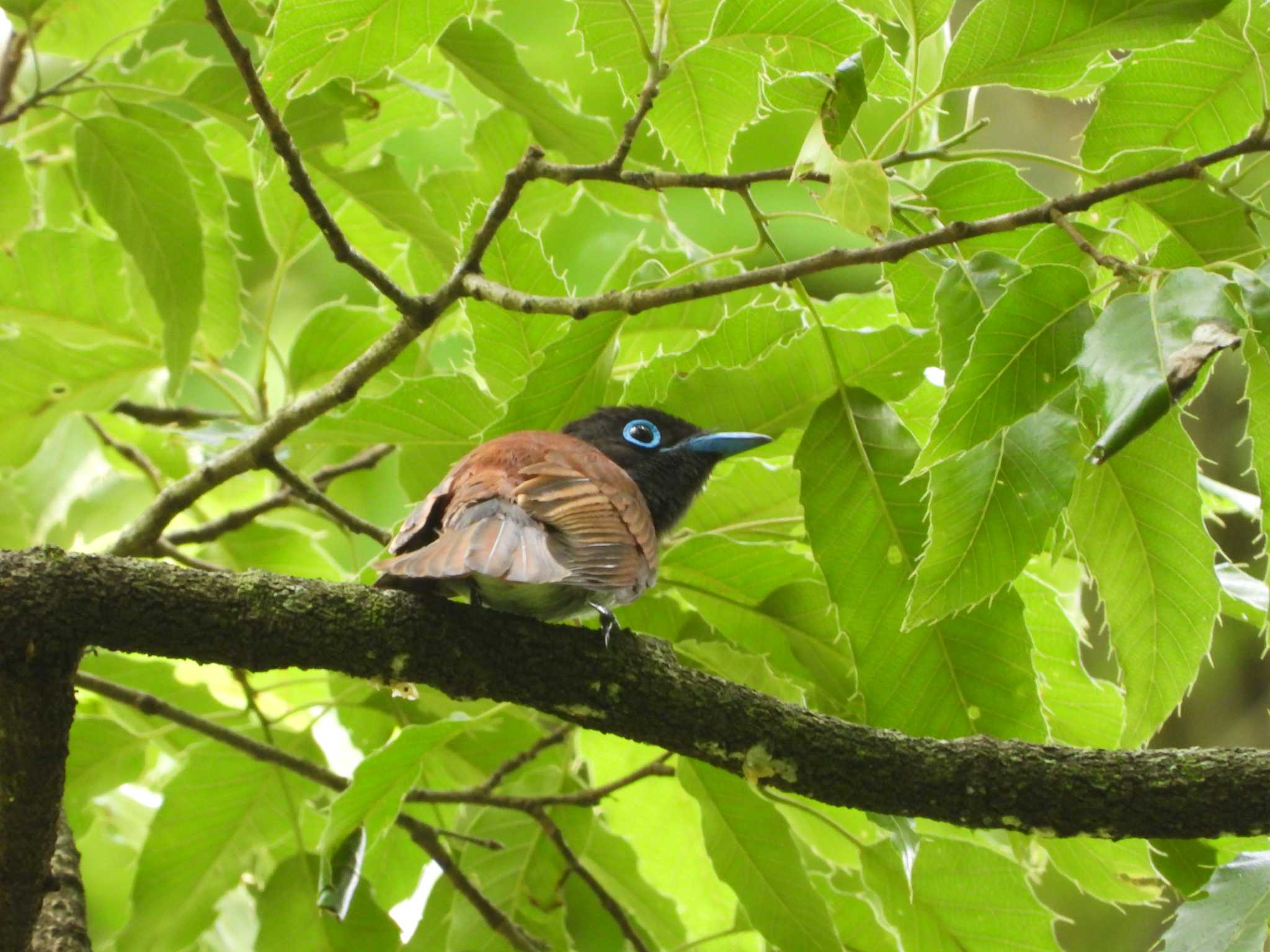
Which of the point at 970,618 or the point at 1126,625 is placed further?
the point at 970,618

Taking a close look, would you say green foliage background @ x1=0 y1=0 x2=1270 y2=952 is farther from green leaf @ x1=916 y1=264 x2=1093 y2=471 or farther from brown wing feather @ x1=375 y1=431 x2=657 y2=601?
brown wing feather @ x1=375 y1=431 x2=657 y2=601

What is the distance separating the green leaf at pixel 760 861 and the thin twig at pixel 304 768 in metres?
0.48

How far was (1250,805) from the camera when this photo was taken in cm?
199

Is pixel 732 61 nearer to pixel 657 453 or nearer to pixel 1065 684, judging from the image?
pixel 657 453

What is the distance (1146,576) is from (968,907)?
82cm

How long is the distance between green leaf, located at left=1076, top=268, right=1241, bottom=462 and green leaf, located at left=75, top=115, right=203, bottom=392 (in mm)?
2122

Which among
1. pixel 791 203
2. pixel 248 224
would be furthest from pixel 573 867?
pixel 791 203

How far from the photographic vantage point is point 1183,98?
95.8 inches

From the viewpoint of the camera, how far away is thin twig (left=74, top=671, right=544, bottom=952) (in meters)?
2.90

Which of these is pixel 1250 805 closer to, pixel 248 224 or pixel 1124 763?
pixel 1124 763

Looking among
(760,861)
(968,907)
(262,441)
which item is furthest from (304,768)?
(968,907)

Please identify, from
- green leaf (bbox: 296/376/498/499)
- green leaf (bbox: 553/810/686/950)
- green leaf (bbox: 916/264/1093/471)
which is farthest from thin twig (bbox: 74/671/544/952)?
green leaf (bbox: 916/264/1093/471)

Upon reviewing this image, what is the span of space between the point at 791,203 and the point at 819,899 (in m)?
3.96

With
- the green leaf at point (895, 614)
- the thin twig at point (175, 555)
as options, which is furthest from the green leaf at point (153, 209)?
the green leaf at point (895, 614)
